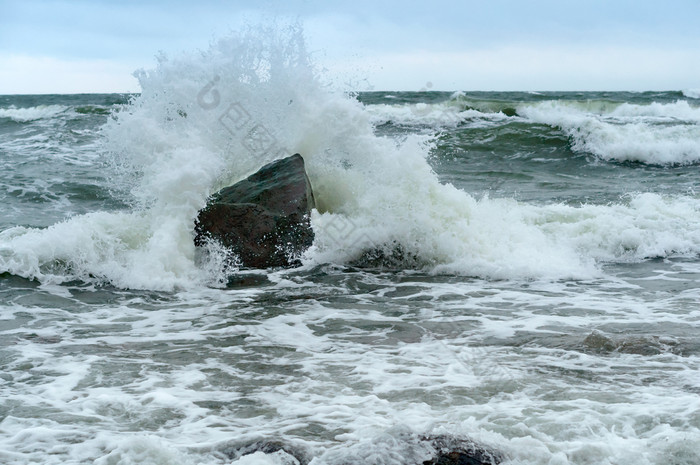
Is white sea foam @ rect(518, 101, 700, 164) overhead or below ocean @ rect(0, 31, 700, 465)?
overhead

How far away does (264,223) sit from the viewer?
733 centimetres

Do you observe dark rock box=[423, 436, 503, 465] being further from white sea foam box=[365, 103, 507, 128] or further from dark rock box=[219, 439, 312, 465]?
white sea foam box=[365, 103, 507, 128]

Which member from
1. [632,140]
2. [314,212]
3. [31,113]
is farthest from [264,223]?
[31,113]

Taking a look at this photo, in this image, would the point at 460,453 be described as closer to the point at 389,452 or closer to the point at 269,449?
the point at 389,452

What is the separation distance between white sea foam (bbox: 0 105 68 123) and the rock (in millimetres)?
19261

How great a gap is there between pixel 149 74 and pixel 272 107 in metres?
1.50

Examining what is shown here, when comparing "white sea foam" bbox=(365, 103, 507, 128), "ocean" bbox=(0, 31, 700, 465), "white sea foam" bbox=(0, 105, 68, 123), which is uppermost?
"white sea foam" bbox=(0, 105, 68, 123)

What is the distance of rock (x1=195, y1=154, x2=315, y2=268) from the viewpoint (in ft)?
24.0

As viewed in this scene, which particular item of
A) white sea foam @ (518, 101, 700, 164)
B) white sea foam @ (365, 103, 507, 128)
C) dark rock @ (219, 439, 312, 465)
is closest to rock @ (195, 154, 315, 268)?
dark rock @ (219, 439, 312, 465)

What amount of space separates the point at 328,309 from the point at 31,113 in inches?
1056

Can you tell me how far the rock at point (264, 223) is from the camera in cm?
732

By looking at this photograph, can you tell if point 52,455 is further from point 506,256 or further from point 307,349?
point 506,256

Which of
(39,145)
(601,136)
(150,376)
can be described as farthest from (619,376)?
(39,145)

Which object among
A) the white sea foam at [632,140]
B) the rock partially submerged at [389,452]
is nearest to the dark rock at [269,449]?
the rock partially submerged at [389,452]
